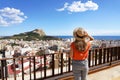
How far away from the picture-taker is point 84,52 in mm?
3928

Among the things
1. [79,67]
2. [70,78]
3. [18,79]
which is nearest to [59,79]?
[70,78]

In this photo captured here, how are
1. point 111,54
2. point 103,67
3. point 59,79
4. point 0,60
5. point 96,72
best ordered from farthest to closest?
1. point 111,54
2. point 103,67
3. point 96,72
4. point 59,79
5. point 0,60

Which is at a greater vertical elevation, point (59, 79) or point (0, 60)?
point (0, 60)

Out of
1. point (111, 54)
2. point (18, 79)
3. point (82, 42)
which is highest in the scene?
point (82, 42)

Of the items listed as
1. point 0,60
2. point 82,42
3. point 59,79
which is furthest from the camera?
point 59,79

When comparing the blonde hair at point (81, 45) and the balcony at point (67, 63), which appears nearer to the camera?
the blonde hair at point (81, 45)

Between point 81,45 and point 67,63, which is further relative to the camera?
point 67,63

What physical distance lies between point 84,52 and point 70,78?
6.97 feet

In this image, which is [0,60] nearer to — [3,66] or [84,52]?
[3,66]

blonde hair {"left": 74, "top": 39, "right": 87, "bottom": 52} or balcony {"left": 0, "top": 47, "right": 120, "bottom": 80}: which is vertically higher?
blonde hair {"left": 74, "top": 39, "right": 87, "bottom": 52}

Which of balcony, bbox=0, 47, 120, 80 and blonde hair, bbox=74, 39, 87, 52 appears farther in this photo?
balcony, bbox=0, 47, 120, 80

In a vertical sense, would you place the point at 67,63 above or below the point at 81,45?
below

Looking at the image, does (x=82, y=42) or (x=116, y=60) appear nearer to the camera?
(x=82, y=42)

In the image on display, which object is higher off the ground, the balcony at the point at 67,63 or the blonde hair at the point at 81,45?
the blonde hair at the point at 81,45
